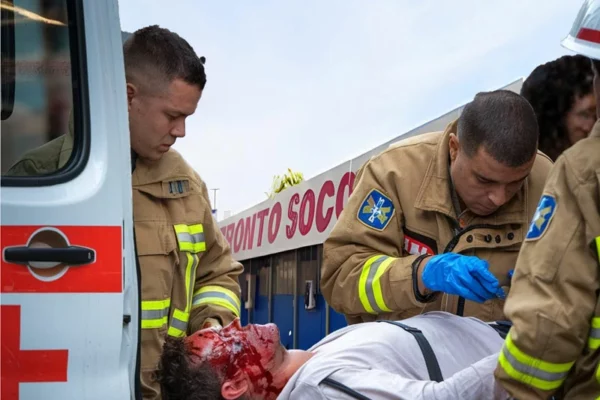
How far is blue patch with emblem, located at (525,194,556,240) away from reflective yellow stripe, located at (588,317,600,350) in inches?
8.5

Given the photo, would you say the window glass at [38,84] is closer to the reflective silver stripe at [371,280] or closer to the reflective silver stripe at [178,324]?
the reflective silver stripe at [178,324]

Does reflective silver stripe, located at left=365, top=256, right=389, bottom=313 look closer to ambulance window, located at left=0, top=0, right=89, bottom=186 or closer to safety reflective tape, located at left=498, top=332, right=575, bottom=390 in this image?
safety reflective tape, located at left=498, top=332, right=575, bottom=390

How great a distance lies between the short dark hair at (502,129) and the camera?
271cm

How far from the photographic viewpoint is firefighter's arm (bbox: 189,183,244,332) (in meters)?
2.99

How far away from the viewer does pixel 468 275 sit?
99.6 inches

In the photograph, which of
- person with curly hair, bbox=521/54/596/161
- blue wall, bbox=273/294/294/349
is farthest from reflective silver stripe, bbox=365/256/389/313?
blue wall, bbox=273/294/294/349

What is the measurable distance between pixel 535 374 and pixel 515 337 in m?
0.09

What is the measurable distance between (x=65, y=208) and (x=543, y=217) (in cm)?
109

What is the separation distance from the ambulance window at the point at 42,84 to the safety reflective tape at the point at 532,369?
112cm

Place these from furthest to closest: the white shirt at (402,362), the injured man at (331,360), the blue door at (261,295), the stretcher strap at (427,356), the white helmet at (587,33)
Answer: the blue door at (261,295) < the stretcher strap at (427,356) < the injured man at (331,360) < the white shirt at (402,362) < the white helmet at (587,33)

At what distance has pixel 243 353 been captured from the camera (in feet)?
8.34

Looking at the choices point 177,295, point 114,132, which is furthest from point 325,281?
point 114,132

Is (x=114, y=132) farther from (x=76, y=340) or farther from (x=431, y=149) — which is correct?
(x=431, y=149)

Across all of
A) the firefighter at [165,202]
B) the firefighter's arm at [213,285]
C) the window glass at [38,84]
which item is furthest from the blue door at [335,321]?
the window glass at [38,84]
